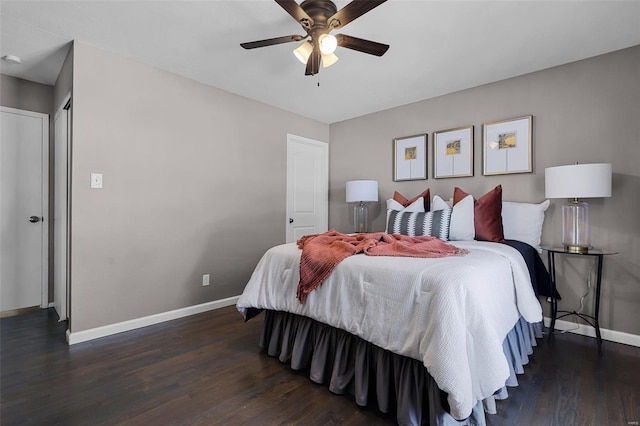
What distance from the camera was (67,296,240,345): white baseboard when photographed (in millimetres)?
2415

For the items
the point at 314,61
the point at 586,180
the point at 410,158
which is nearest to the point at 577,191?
the point at 586,180

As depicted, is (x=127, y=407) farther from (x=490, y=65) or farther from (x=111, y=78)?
(x=490, y=65)

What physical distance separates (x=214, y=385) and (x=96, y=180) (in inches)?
76.4

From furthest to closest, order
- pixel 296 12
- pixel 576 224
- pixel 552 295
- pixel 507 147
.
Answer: pixel 507 147 → pixel 552 295 → pixel 576 224 → pixel 296 12

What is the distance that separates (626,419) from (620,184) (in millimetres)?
1866

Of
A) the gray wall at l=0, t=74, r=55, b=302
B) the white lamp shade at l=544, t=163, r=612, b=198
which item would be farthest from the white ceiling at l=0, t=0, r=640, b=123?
the white lamp shade at l=544, t=163, r=612, b=198

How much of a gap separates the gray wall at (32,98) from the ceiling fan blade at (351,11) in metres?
3.24

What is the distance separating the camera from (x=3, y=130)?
2947mm

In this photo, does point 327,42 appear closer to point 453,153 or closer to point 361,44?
point 361,44

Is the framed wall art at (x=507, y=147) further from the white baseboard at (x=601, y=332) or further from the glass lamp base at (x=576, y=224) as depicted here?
the white baseboard at (x=601, y=332)

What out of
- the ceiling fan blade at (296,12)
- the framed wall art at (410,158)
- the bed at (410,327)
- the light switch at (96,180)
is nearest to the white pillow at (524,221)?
the bed at (410,327)

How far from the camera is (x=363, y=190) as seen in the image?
3.80 meters

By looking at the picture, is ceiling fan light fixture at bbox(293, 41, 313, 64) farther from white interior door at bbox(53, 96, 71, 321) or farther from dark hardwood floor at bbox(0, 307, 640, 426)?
dark hardwood floor at bbox(0, 307, 640, 426)

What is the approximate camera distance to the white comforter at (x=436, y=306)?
4.15 feet
